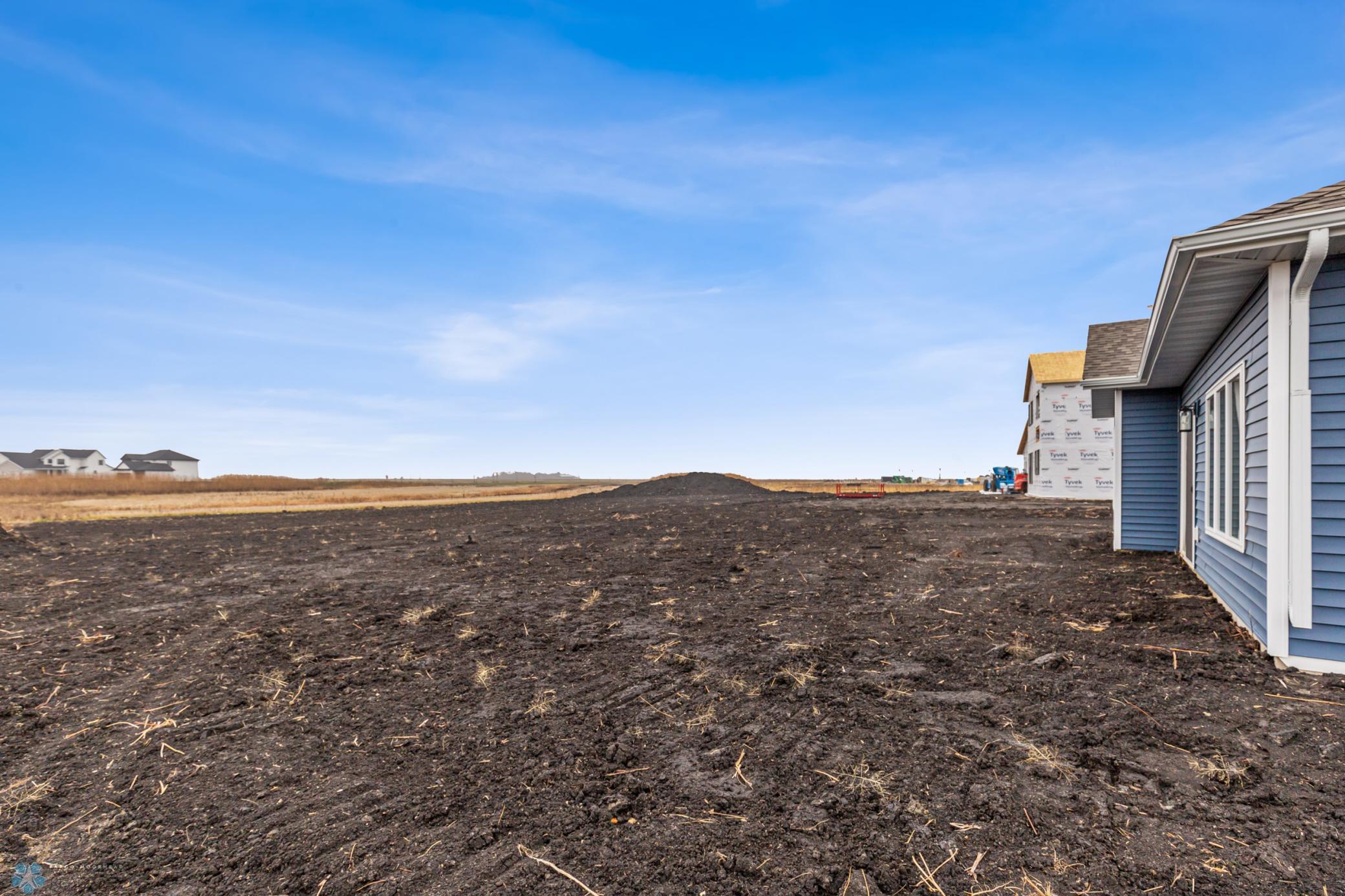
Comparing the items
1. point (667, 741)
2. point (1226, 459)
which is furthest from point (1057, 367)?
point (667, 741)

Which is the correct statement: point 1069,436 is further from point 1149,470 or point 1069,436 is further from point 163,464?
point 163,464

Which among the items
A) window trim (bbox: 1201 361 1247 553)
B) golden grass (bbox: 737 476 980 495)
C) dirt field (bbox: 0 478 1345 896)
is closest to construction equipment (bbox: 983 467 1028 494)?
golden grass (bbox: 737 476 980 495)

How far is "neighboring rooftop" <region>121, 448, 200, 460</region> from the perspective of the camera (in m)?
97.3

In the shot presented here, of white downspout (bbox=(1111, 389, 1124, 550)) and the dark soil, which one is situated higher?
white downspout (bbox=(1111, 389, 1124, 550))

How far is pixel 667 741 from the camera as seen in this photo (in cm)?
418

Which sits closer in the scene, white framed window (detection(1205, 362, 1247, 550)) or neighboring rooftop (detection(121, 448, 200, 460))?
white framed window (detection(1205, 362, 1247, 550))

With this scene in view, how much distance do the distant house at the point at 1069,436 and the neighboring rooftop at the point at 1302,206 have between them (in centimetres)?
2494

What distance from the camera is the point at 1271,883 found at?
8.84 ft

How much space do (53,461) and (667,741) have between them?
118462mm

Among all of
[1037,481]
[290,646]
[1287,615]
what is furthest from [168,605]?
[1037,481]

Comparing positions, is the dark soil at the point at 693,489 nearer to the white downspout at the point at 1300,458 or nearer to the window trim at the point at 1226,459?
the window trim at the point at 1226,459

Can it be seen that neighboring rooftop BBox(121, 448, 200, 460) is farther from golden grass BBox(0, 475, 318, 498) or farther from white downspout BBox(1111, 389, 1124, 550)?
white downspout BBox(1111, 389, 1124, 550)

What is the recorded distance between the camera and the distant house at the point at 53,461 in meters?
85.1

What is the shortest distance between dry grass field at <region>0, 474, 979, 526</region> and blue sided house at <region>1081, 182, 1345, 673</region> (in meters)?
25.7
